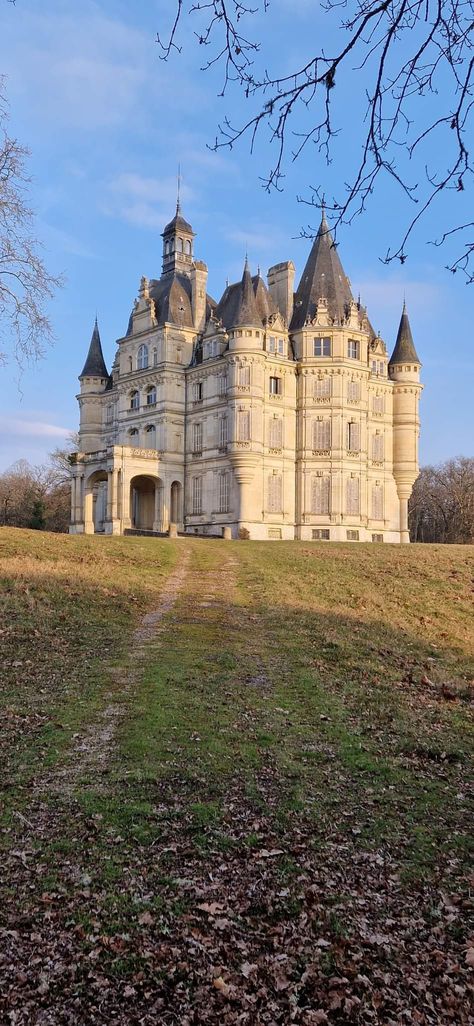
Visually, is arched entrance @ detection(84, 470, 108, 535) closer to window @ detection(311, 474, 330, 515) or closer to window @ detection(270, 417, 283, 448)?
window @ detection(270, 417, 283, 448)

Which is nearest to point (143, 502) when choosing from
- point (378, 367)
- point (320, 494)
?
point (320, 494)

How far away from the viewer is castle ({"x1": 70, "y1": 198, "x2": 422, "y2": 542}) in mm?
47344

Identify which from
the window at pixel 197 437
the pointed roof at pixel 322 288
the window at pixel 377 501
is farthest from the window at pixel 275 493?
the pointed roof at pixel 322 288

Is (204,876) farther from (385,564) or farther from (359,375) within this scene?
(359,375)

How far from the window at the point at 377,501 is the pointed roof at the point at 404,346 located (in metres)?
10.1

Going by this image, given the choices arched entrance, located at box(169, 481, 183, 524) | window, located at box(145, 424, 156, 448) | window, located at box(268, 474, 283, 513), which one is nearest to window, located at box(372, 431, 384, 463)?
window, located at box(268, 474, 283, 513)

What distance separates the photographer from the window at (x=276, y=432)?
159ft

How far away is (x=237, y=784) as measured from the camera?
679 cm

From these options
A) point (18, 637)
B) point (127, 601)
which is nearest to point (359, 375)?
point (127, 601)

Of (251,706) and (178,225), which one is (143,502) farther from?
(251,706)

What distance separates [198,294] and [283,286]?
6.63 meters

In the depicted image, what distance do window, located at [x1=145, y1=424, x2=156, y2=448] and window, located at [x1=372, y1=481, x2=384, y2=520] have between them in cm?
1661

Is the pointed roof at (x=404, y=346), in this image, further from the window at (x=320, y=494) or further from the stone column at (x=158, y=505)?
the stone column at (x=158, y=505)

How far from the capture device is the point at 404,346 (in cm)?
5453
